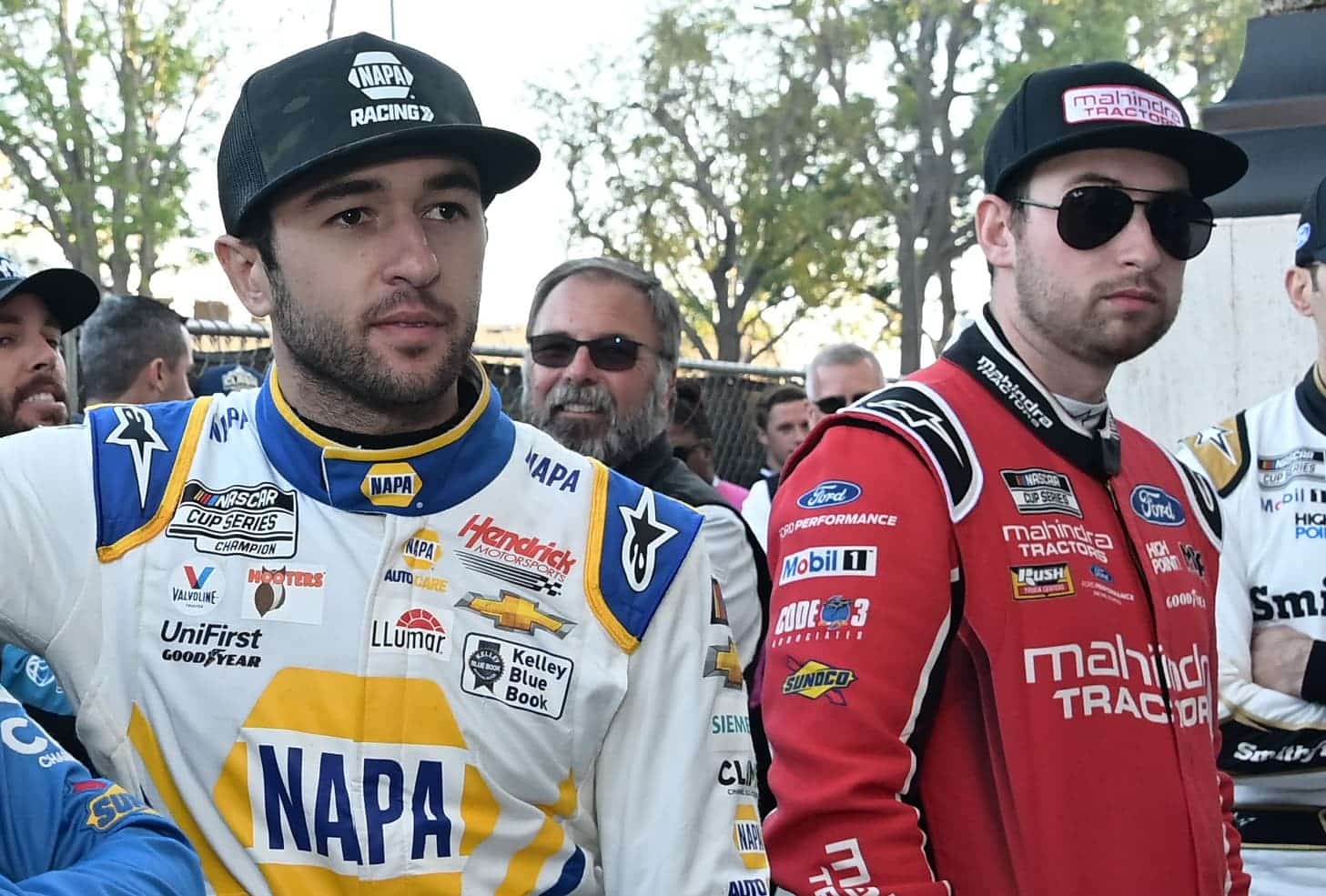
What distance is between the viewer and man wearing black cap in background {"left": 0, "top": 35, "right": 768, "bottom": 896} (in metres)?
2.07

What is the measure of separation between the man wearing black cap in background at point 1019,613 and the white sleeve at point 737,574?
0.77 m

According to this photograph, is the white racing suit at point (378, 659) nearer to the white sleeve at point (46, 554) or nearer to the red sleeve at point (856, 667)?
the white sleeve at point (46, 554)

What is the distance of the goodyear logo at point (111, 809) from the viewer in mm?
1840

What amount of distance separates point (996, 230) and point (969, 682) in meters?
0.88

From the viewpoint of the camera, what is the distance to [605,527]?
2.30 meters

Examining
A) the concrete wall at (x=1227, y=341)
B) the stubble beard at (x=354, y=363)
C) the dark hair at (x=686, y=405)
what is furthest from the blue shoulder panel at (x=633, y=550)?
the dark hair at (x=686, y=405)

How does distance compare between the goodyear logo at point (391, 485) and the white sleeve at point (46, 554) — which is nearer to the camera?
the white sleeve at point (46, 554)

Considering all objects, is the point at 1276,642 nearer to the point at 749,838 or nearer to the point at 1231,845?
the point at 1231,845

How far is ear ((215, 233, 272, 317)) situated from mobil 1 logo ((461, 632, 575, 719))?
59 cm

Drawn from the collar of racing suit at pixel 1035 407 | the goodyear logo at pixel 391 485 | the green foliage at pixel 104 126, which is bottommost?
the goodyear logo at pixel 391 485

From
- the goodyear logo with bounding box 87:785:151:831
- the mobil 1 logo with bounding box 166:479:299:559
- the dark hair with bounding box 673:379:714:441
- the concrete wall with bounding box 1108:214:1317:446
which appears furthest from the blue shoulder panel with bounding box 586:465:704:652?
the dark hair with bounding box 673:379:714:441

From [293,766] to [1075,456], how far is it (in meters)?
1.38

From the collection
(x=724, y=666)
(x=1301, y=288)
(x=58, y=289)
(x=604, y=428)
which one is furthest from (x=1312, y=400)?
(x=58, y=289)

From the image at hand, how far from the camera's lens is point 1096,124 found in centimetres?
285
